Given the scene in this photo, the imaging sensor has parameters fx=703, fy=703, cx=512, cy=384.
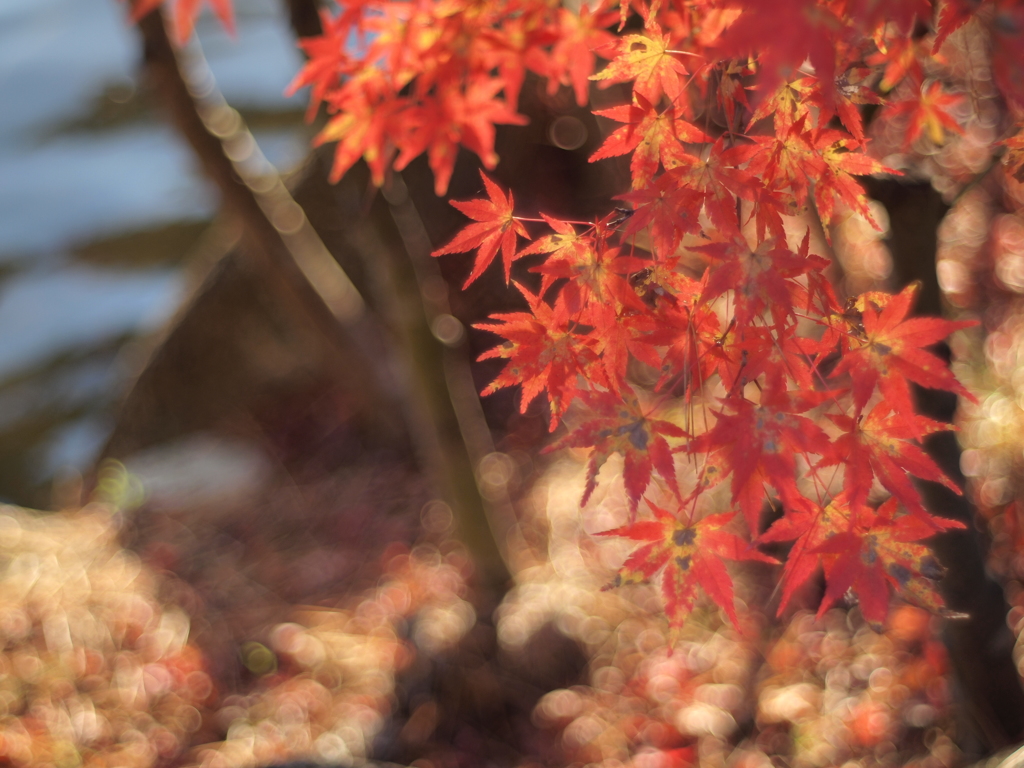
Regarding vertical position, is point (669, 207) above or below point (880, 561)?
above

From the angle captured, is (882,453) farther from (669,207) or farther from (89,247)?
(89,247)

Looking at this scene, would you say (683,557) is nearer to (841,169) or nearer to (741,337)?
(741,337)

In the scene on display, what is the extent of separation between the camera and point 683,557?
825 millimetres

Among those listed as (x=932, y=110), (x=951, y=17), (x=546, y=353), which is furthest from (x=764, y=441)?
(x=932, y=110)

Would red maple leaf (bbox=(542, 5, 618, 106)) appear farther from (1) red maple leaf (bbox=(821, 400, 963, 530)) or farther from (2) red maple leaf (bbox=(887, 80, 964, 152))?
(1) red maple leaf (bbox=(821, 400, 963, 530))

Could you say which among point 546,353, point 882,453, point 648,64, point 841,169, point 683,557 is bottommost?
point 683,557

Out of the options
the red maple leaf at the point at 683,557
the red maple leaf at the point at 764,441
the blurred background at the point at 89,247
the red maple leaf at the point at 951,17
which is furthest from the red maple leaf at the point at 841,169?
the blurred background at the point at 89,247

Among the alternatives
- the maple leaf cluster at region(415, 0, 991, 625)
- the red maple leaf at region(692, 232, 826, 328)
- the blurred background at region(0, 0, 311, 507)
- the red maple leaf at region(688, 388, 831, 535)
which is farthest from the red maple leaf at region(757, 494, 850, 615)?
the blurred background at region(0, 0, 311, 507)

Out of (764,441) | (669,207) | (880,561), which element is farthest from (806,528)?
(669,207)

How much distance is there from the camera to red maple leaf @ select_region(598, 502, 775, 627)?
799mm

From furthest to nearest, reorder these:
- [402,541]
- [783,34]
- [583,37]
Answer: [402,541], [583,37], [783,34]

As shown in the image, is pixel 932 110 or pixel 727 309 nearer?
pixel 727 309

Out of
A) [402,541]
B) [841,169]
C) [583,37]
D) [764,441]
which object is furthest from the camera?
[402,541]

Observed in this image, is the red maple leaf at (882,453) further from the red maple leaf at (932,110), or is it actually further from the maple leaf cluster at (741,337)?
the red maple leaf at (932,110)
